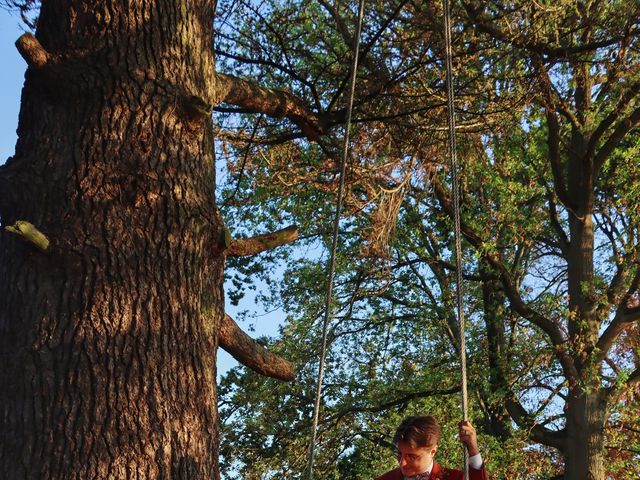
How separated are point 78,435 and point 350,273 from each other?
1016 centimetres

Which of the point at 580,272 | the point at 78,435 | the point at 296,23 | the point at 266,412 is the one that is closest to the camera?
the point at 78,435

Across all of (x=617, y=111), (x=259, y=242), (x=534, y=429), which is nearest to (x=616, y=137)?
(x=617, y=111)

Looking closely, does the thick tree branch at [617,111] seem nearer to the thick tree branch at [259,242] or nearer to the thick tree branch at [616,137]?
the thick tree branch at [616,137]

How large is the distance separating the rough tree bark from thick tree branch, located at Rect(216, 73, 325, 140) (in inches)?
18.9

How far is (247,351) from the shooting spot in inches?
176

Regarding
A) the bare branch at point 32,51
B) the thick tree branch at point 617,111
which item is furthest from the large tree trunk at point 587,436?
the bare branch at point 32,51

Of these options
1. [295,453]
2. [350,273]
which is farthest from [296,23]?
[295,453]

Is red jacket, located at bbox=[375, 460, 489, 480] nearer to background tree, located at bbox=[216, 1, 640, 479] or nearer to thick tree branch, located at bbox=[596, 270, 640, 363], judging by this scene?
background tree, located at bbox=[216, 1, 640, 479]

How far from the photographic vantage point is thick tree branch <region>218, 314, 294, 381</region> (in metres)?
4.32

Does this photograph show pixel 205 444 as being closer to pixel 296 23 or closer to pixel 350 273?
pixel 296 23

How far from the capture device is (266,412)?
13758 mm

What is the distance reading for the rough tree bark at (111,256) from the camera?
3652mm

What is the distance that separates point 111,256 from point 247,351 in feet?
2.99

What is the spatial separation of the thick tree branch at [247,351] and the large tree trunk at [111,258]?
0.53 feet
